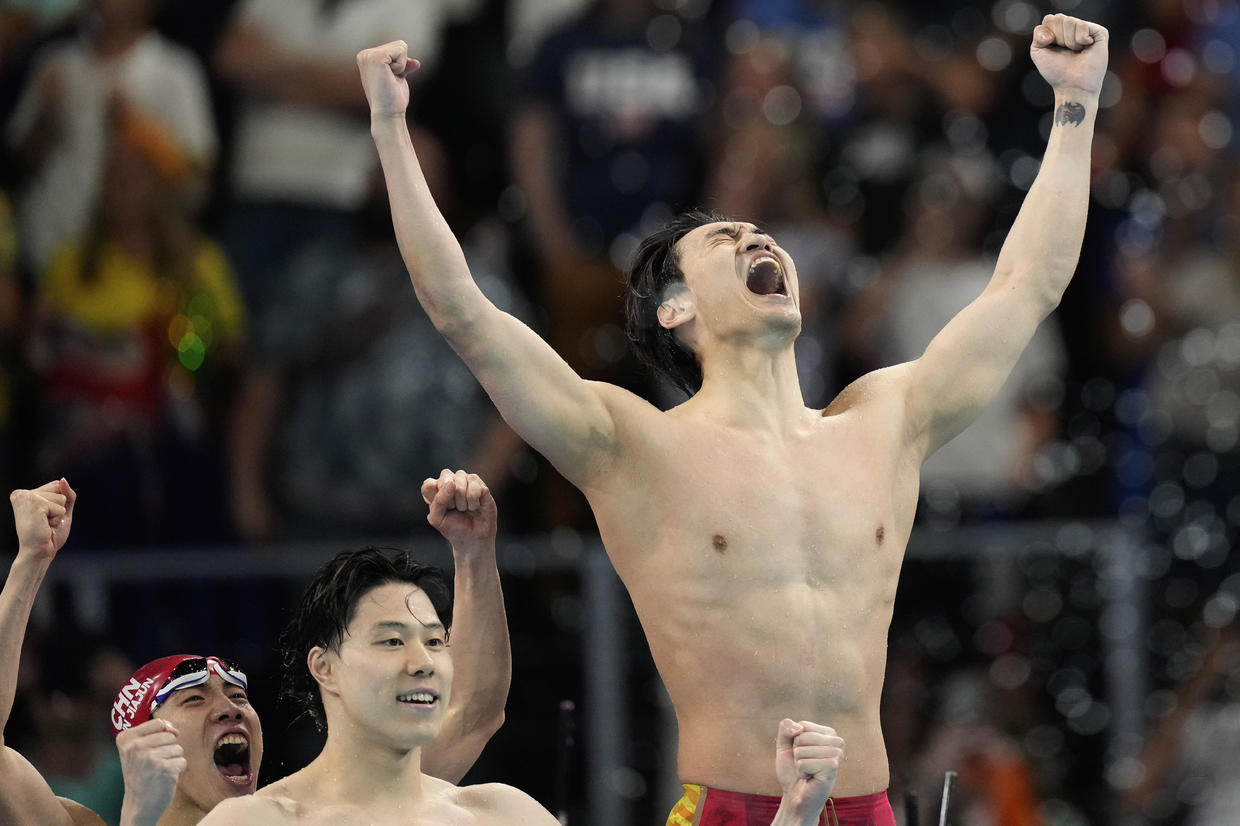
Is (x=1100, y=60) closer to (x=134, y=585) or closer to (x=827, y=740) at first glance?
(x=827, y=740)

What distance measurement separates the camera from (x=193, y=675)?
3.69m

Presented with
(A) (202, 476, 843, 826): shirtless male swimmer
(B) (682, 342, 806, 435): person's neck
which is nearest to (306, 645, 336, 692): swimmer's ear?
(A) (202, 476, 843, 826): shirtless male swimmer

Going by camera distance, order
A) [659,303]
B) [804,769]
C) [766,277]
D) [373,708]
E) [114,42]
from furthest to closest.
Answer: [114,42] → [659,303] → [766,277] → [373,708] → [804,769]

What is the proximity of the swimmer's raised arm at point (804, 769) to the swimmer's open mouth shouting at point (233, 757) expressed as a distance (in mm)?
1162

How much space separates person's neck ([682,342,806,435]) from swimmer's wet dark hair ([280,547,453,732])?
0.66m

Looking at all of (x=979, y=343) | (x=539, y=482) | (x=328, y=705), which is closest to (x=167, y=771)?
(x=328, y=705)

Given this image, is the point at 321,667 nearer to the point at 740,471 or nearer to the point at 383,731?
the point at 383,731

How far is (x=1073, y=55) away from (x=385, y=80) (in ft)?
4.99

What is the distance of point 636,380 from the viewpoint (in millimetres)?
7031

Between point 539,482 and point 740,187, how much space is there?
1.41m

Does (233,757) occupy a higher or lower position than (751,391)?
lower

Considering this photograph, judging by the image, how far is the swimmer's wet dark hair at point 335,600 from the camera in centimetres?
322

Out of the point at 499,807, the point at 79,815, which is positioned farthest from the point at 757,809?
the point at 79,815

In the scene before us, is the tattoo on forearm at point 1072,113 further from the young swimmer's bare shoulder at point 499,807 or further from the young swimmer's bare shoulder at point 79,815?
the young swimmer's bare shoulder at point 79,815
